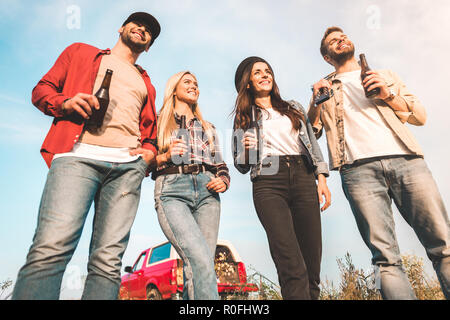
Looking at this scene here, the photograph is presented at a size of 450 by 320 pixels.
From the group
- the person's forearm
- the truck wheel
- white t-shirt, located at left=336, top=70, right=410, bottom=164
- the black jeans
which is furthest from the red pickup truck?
the person's forearm

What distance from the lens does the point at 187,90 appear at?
3.71 meters

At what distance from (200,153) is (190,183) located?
16.1 inches

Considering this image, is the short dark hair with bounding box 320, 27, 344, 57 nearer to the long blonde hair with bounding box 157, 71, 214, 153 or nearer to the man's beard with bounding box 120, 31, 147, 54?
the long blonde hair with bounding box 157, 71, 214, 153

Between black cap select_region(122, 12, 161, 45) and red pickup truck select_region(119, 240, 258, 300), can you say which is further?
red pickup truck select_region(119, 240, 258, 300)

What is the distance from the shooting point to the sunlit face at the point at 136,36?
3354 mm

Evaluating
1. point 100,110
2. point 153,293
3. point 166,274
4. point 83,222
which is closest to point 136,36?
point 100,110

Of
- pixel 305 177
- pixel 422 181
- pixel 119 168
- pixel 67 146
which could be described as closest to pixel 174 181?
pixel 119 168

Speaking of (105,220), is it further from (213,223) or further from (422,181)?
(422,181)

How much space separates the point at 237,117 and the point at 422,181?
1.95 m

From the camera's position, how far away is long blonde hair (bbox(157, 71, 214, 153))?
336 centimetres

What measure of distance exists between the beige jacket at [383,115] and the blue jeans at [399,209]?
0.21 metres

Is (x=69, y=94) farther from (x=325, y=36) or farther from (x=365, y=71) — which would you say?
(x=365, y=71)

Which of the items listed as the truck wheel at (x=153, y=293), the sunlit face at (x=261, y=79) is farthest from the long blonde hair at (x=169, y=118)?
the truck wheel at (x=153, y=293)

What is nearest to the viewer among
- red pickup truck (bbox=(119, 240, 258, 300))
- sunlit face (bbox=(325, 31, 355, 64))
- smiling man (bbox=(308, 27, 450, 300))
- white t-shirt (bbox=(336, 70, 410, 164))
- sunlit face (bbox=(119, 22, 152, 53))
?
smiling man (bbox=(308, 27, 450, 300))
